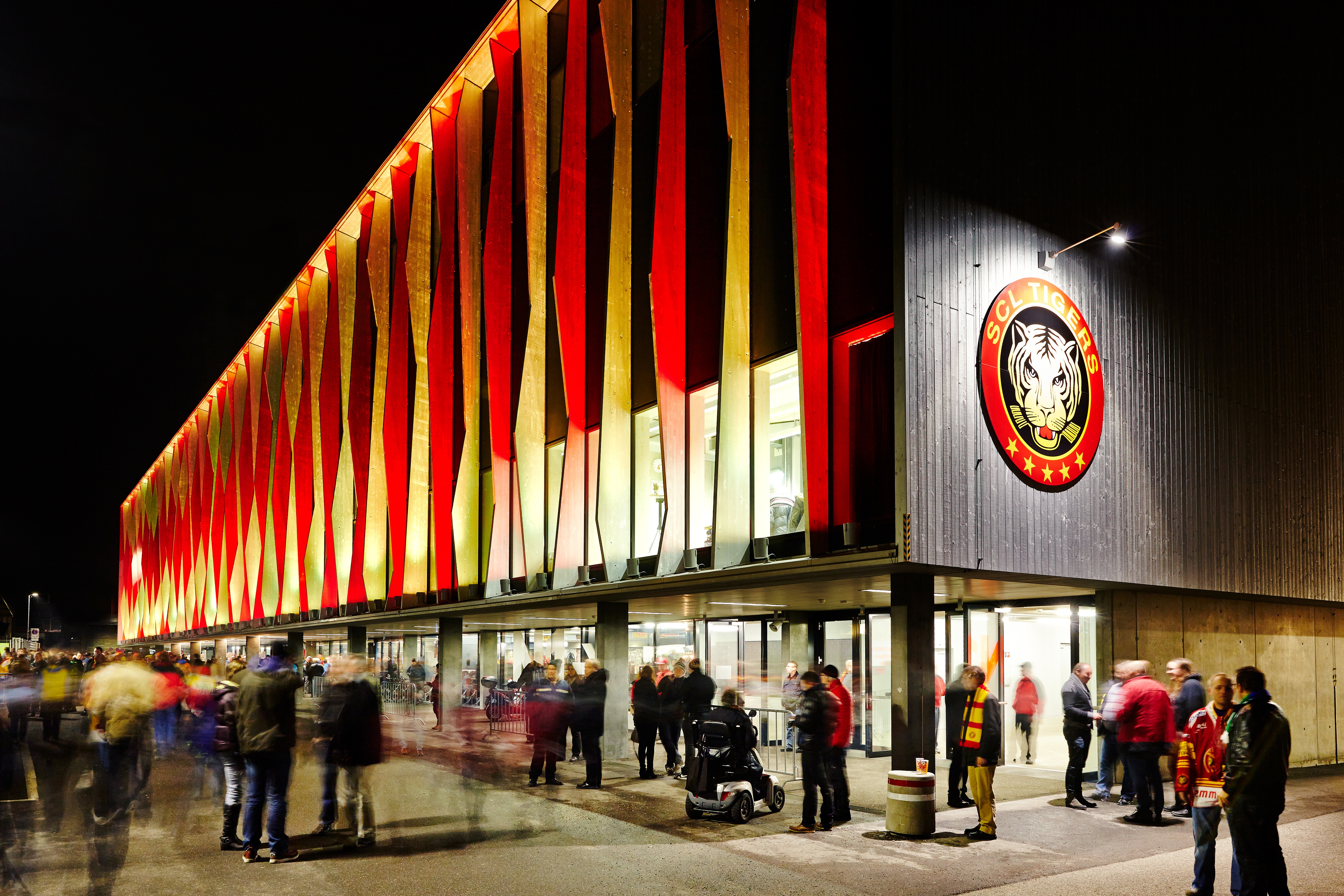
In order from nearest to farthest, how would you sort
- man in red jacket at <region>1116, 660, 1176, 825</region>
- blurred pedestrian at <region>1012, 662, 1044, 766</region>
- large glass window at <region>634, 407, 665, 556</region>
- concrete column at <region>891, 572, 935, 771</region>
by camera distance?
concrete column at <region>891, 572, 935, 771</region>, man in red jacket at <region>1116, 660, 1176, 825</region>, blurred pedestrian at <region>1012, 662, 1044, 766</region>, large glass window at <region>634, 407, 665, 556</region>

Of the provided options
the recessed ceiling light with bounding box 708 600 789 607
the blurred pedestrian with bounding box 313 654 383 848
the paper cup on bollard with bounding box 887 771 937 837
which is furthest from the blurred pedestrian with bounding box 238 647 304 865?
the recessed ceiling light with bounding box 708 600 789 607

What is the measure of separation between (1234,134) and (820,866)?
52.3 feet

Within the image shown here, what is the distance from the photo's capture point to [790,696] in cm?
1767

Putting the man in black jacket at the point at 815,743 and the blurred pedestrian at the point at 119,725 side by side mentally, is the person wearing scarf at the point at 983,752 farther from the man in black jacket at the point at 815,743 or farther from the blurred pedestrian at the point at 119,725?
the blurred pedestrian at the point at 119,725

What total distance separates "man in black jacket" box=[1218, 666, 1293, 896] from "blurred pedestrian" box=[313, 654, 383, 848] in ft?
25.1

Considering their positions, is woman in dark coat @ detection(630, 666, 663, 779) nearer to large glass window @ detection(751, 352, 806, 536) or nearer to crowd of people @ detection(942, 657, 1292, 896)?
large glass window @ detection(751, 352, 806, 536)

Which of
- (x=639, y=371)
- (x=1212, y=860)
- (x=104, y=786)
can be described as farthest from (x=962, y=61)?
(x=104, y=786)

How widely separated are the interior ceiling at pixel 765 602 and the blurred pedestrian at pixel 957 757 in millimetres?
1478

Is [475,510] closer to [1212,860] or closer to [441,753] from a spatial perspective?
[441,753]

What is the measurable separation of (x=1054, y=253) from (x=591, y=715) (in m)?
9.58

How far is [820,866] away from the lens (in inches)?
388

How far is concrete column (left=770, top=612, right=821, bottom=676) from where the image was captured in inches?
832

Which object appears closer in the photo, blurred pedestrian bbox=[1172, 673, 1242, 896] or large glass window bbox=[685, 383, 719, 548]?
blurred pedestrian bbox=[1172, 673, 1242, 896]

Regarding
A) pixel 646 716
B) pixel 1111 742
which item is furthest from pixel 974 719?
pixel 646 716
